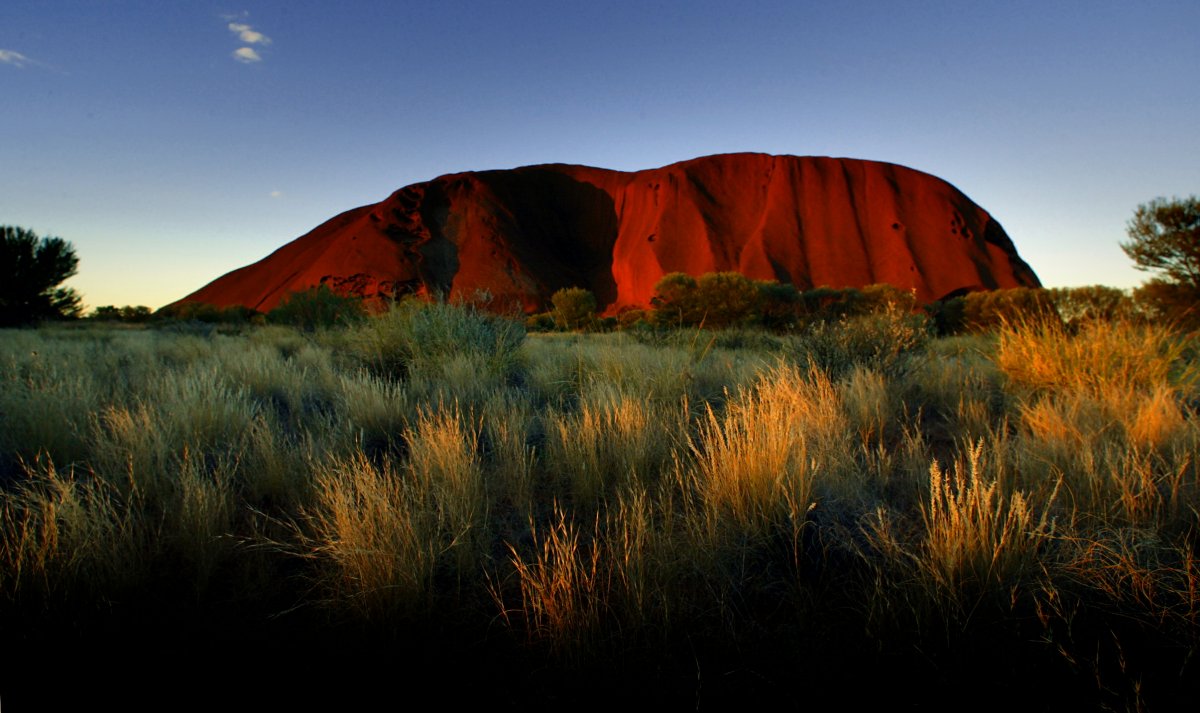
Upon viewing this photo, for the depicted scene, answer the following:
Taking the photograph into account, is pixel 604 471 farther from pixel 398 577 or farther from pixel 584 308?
pixel 584 308

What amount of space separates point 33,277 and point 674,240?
39658 mm

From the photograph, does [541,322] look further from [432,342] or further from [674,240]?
[432,342]

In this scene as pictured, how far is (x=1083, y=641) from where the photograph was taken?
153 centimetres

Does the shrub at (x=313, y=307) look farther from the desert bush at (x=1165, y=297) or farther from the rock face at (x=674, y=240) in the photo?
the rock face at (x=674, y=240)

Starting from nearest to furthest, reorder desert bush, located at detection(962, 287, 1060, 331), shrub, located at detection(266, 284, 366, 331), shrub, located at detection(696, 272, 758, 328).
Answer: shrub, located at detection(266, 284, 366, 331) → shrub, located at detection(696, 272, 758, 328) → desert bush, located at detection(962, 287, 1060, 331)

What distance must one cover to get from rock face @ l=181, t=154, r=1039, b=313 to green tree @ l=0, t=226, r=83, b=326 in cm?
2009

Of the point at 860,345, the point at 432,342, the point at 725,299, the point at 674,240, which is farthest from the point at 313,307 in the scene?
the point at 674,240

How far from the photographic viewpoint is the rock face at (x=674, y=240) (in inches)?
1708

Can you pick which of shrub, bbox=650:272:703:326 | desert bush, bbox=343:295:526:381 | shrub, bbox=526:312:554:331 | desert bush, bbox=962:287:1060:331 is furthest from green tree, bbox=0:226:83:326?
desert bush, bbox=962:287:1060:331

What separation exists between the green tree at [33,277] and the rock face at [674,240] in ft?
65.9

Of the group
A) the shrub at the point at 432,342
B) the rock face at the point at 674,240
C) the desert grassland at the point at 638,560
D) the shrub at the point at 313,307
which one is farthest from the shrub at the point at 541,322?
the desert grassland at the point at 638,560

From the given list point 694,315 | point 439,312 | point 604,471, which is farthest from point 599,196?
point 604,471

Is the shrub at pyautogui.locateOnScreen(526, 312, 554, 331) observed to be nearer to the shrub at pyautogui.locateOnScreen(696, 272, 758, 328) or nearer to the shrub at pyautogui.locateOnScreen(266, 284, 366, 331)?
the shrub at pyautogui.locateOnScreen(696, 272, 758, 328)

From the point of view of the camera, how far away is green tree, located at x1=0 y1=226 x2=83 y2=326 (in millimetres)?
19562
